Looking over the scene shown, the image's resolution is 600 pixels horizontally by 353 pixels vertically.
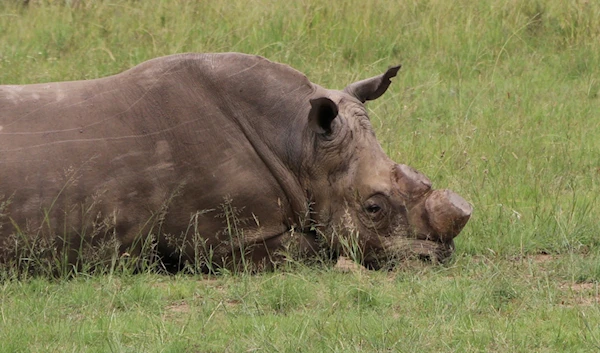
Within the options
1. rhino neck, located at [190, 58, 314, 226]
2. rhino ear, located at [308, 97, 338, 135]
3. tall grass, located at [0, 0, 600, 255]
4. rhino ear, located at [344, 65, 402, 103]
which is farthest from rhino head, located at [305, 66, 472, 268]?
tall grass, located at [0, 0, 600, 255]

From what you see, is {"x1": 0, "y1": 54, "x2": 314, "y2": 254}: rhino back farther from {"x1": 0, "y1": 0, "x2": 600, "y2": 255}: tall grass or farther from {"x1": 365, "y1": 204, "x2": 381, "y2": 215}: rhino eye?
{"x1": 0, "y1": 0, "x2": 600, "y2": 255}: tall grass

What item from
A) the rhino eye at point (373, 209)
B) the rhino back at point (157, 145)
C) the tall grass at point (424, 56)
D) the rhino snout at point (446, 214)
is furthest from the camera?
the tall grass at point (424, 56)

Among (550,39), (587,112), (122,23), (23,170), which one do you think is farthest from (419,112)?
(23,170)

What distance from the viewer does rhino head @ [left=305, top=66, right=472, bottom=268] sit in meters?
7.27

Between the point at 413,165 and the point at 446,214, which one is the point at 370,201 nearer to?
the point at 446,214

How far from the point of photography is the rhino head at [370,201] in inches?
286

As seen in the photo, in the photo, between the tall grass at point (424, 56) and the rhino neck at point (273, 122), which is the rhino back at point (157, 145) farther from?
the tall grass at point (424, 56)

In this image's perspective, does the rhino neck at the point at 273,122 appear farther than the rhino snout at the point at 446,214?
Yes

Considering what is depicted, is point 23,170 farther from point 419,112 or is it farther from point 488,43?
point 488,43

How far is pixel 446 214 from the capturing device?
7.23 metres

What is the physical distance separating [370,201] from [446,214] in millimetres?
465

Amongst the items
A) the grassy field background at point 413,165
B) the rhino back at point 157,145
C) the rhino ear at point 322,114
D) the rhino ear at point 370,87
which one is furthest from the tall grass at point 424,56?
the rhino back at point 157,145

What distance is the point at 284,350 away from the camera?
5.47 meters

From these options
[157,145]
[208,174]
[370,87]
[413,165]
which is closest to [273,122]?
[208,174]
